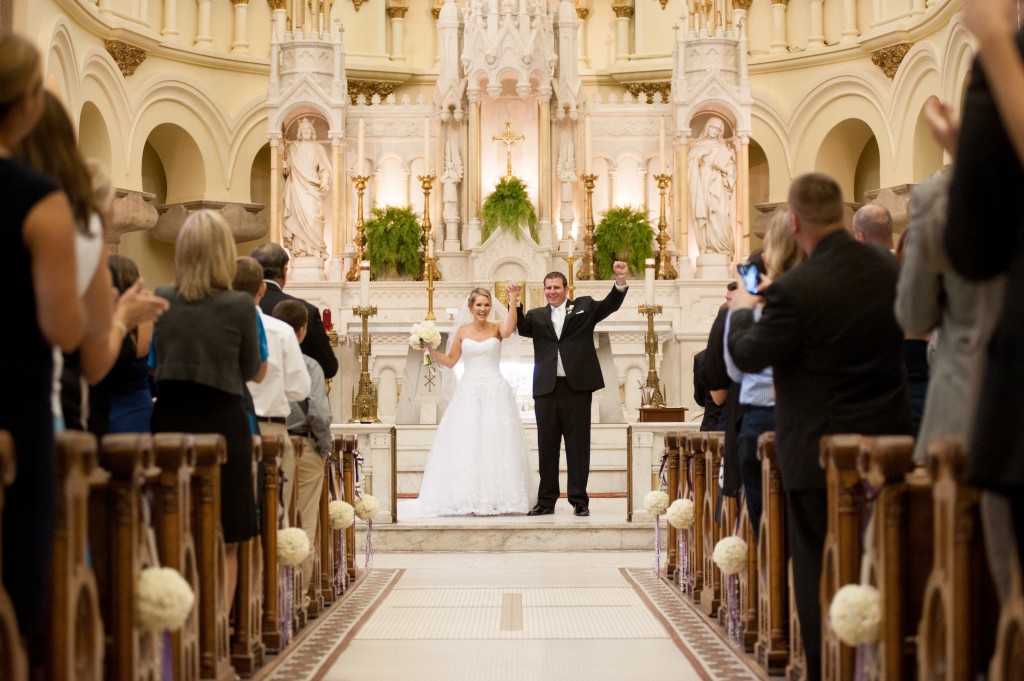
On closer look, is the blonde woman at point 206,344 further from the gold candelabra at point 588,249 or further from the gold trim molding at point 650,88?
the gold trim molding at point 650,88

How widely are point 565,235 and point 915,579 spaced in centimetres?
1260

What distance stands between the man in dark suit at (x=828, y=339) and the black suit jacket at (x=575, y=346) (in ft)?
17.6

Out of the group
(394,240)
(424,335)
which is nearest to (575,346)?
(424,335)

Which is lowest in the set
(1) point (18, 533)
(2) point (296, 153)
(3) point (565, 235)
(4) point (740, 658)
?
(4) point (740, 658)

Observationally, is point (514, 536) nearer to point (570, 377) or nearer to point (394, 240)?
point (570, 377)

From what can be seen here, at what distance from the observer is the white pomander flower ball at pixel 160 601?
12.0 ft

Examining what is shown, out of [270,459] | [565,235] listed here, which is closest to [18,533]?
[270,459]

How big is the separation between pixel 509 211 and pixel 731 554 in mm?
10148

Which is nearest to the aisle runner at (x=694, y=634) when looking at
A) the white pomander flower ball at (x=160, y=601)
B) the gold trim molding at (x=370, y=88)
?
the white pomander flower ball at (x=160, y=601)

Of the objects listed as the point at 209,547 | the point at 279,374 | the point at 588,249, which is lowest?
the point at 209,547

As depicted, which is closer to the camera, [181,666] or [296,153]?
[181,666]

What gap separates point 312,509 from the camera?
661 cm

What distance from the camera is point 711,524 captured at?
6730mm

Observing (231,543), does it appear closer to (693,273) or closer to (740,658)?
(740,658)
